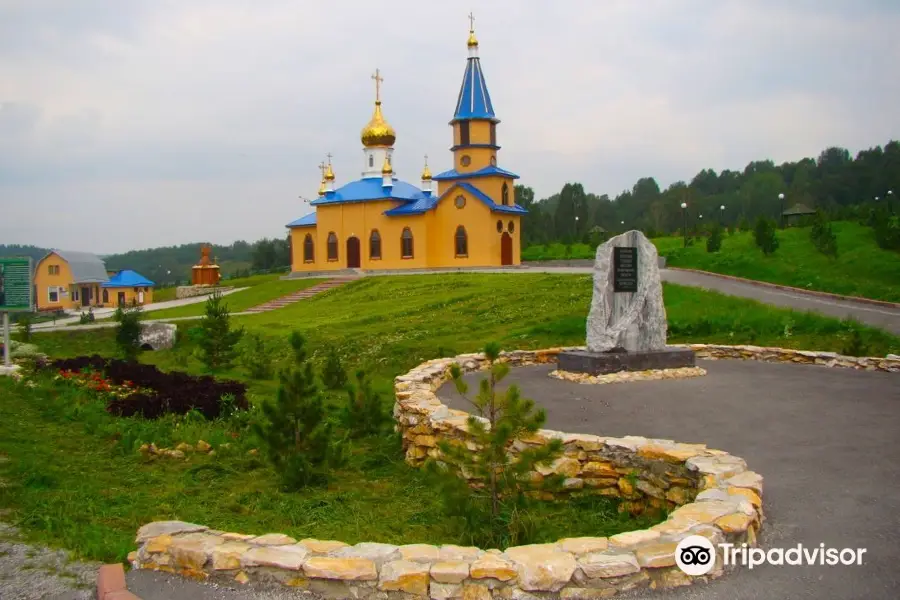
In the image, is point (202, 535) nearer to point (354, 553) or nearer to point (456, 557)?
point (354, 553)

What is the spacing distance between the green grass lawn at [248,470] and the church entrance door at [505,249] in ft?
68.0

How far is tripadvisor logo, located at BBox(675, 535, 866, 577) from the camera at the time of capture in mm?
4520

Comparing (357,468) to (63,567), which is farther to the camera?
(357,468)

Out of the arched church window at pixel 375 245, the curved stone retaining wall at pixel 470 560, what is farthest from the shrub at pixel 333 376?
the arched church window at pixel 375 245

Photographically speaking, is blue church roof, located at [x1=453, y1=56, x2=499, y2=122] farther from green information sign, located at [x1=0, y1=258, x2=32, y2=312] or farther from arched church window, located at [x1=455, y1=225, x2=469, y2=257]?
green information sign, located at [x1=0, y1=258, x2=32, y2=312]

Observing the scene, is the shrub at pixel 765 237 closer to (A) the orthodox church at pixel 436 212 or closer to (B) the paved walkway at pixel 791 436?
(A) the orthodox church at pixel 436 212

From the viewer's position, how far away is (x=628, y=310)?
12422mm

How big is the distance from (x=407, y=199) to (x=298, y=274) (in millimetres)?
7575

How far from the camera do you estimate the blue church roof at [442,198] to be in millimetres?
37906

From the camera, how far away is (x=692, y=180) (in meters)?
99.5

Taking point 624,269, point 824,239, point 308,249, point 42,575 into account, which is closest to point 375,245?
point 308,249

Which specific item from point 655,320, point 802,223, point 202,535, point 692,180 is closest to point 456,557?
point 202,535

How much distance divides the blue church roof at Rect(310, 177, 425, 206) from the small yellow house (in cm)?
1630

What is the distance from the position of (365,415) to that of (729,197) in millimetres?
81857
